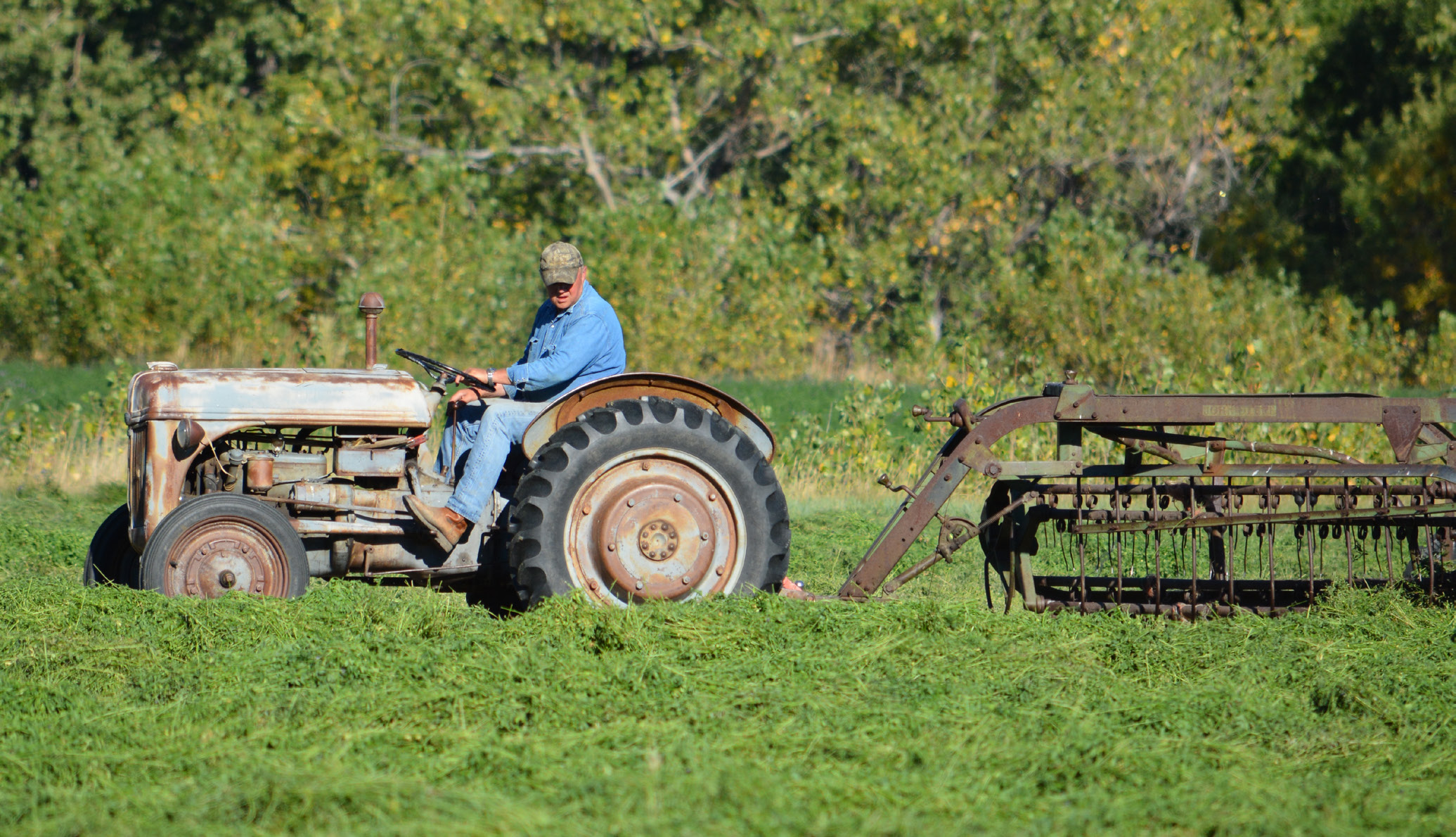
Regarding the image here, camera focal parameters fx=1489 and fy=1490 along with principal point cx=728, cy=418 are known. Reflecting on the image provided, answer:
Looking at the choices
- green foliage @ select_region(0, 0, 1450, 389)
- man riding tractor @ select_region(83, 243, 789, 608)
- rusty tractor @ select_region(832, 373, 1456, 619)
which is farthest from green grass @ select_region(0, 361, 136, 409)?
rusty tractor @ select_region(832, 373, 1456, 619)

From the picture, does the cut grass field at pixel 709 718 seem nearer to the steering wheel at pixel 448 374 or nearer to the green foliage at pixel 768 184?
the steering wheel at pixel 448 374

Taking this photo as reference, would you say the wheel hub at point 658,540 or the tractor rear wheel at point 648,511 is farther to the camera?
the wheel hub at point 658,540

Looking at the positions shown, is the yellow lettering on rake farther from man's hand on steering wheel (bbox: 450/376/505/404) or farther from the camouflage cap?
man's hand on steering wheel (bbox: 450/376/505/404)

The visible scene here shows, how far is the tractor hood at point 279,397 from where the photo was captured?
615 centimetres

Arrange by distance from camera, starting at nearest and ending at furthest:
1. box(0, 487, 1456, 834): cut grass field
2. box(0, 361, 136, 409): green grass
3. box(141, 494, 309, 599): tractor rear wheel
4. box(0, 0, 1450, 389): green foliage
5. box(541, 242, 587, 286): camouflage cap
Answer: box(0, 487, 1456, 834): cut grass field, box(141, 494, 309, 599): tractor rear wheel, box(541, 242, 587, 286): camouflage cap, box(0, 361, 136, 409): green grass, box(0, 0, 1450, 389): green foliage

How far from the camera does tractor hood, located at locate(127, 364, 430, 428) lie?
6148 millimetres

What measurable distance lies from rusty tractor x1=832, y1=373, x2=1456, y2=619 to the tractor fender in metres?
0.71

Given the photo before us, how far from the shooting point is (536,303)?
63.6 ft

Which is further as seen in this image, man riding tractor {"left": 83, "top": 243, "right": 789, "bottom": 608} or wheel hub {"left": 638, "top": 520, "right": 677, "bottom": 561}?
wheel hub {"left": 638, "top": 520, "right": 677, "bottom": 561}

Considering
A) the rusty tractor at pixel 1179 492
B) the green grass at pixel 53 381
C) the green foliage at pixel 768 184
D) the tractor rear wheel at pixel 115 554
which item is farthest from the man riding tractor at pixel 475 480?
the green foliage at pixel 768 184

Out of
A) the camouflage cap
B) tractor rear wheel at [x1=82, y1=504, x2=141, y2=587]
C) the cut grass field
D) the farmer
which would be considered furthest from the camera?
tractor rear wheel at [x1=82, y1=504, x2=141, y2=587]

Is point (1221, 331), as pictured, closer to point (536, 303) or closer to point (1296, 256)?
point (1296, 256)

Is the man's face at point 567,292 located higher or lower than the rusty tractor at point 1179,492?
higher

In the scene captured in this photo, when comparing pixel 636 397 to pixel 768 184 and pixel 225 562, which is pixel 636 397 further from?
pixel 768 184
